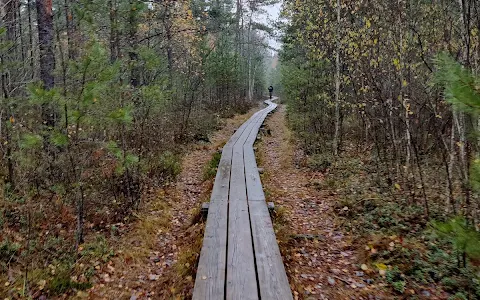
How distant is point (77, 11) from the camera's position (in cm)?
461

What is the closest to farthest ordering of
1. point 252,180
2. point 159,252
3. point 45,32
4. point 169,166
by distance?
point 159,252
point 45,32
point 252,180
point 169,166

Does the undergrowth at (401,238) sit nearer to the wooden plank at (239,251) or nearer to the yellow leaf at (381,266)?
the yellow leaf at (381,266)

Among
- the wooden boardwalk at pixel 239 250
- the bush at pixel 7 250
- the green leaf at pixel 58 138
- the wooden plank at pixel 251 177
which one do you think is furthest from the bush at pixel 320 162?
the bush at pixel 7 250

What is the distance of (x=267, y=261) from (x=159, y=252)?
6.20ft

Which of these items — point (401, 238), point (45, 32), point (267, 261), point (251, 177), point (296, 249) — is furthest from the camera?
point (251, 177)

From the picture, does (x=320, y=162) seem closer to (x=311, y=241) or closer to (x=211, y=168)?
(x=211, y=168)

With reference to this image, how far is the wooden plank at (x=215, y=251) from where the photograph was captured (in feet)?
11.3

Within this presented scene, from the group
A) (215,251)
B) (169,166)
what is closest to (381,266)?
(215,251)

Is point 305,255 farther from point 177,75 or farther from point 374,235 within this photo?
point 177,75

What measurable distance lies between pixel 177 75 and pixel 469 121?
43.4ft

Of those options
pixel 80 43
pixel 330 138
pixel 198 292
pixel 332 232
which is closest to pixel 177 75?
pixel 330 138

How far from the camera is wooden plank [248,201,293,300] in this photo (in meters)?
3.39

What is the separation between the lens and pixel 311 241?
5.11 metres

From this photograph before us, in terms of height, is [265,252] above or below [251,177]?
below
